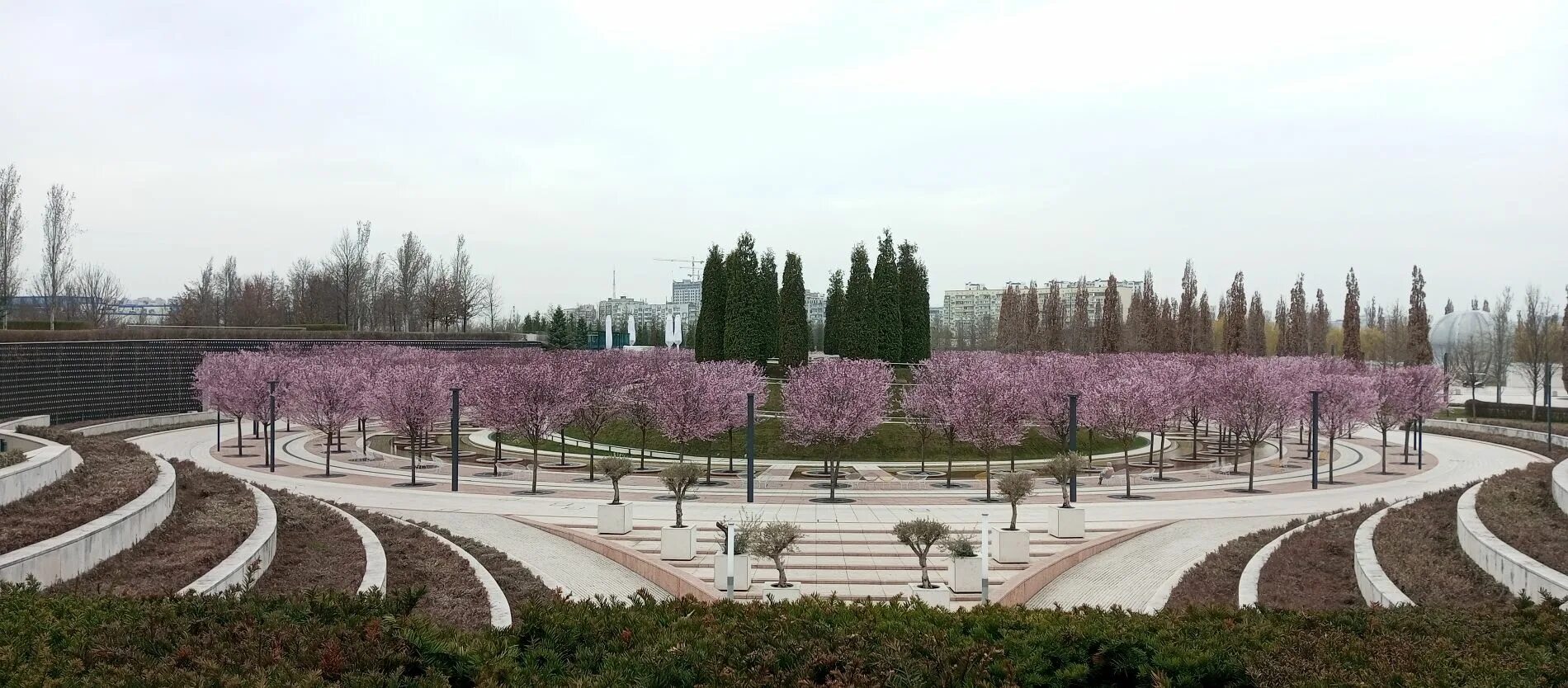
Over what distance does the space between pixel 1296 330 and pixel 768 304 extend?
165 ft

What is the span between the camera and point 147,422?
45.2 metres

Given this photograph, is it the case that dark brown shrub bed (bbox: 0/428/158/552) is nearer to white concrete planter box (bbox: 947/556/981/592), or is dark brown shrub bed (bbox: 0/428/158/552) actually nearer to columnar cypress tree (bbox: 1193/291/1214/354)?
white concrete planter box (bbox: 947/556/981/592)

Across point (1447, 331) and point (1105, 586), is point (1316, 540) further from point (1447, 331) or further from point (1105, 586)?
point (1447, 331)

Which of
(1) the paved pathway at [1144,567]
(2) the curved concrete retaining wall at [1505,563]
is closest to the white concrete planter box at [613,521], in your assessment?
(1) the paved pathway at [1144,567]

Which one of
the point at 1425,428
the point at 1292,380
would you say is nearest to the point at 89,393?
the point at 1292,380

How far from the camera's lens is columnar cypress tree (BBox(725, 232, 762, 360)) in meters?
48.6

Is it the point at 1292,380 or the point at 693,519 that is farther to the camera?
the point at 1292,380

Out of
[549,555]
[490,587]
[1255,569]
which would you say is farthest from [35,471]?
[1255,569]

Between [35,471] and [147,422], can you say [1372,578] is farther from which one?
[147,422]

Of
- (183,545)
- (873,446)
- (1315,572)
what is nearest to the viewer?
(183,545)

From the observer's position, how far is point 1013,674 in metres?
6.66

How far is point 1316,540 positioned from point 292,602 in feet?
53.1

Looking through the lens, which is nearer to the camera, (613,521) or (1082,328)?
(613,521)

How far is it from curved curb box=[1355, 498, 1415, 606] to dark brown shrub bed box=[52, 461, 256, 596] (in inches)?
511
